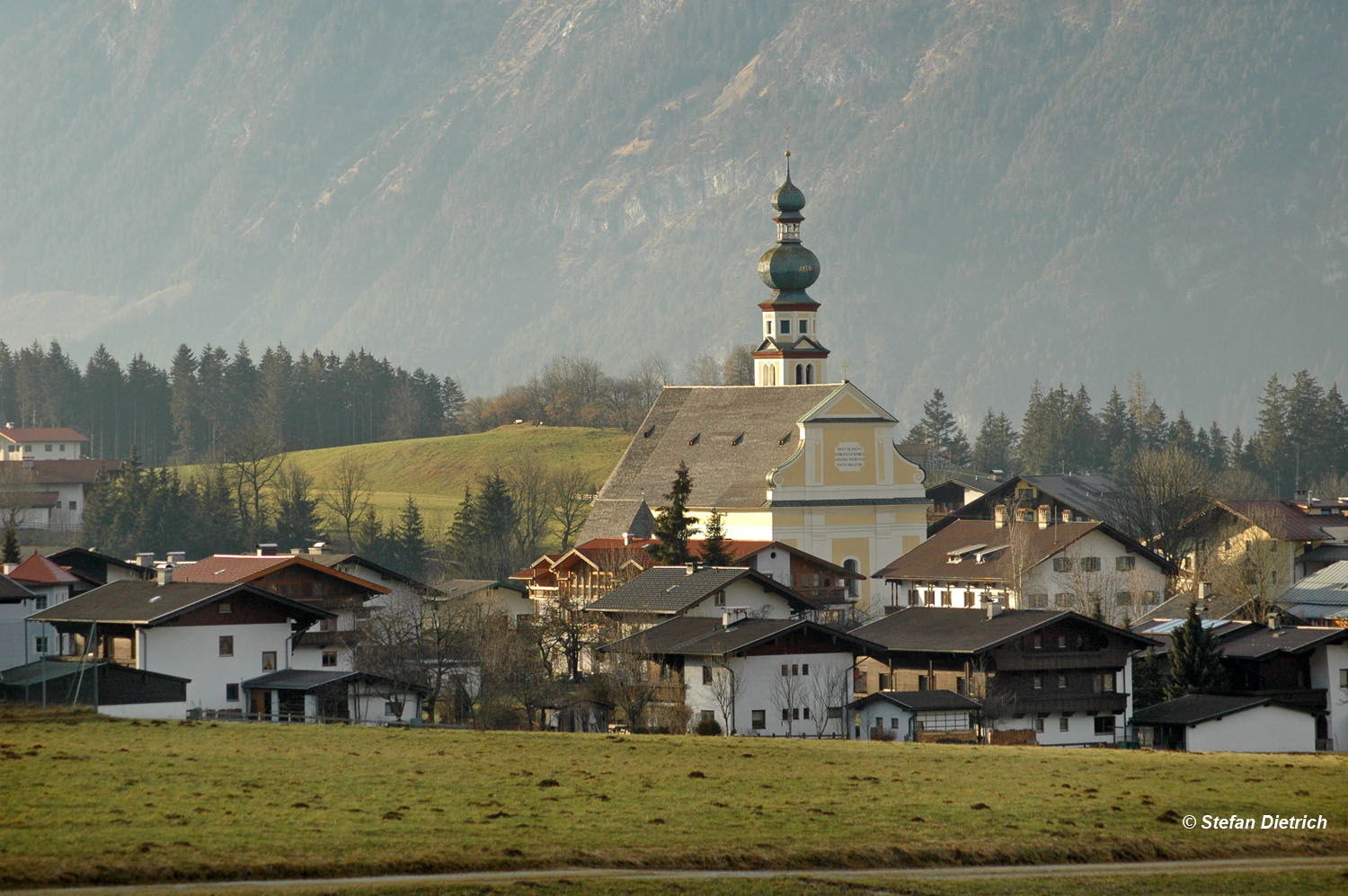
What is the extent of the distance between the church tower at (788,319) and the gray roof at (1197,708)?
6545 cm

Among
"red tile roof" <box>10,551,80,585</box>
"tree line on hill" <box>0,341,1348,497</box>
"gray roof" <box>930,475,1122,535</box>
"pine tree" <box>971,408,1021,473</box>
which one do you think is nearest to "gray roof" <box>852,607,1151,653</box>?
"red tile roof" <box>10,551,80,585</box>

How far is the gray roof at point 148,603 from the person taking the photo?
5434 centimetres

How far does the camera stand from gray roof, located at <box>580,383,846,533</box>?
10356 cm

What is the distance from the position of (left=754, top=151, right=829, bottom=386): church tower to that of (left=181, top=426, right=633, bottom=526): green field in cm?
1873

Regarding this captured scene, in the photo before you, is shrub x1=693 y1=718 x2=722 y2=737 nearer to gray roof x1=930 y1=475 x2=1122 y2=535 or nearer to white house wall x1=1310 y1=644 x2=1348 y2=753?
white house wall x1=1310 y1=644 x2=1348 y2=753

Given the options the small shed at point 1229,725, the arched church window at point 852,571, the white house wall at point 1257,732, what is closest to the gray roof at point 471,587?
the arched church window at point 852,571

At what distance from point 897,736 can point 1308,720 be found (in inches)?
463

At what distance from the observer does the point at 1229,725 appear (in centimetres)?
5638

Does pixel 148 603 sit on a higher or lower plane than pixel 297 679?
higher

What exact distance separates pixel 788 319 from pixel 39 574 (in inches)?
2642

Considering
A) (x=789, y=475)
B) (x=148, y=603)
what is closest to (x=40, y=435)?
(x=789, y=475)

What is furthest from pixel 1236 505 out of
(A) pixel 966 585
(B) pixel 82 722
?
(B) pixel 82 722

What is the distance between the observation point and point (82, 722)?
40406 millimetres

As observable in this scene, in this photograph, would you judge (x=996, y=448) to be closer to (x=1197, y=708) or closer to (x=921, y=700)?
(x=1197, y=708)
